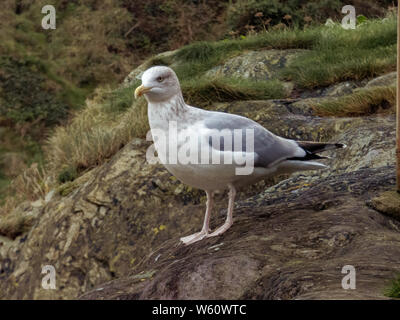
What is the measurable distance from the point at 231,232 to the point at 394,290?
1.30 m

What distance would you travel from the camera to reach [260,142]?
3.24 m

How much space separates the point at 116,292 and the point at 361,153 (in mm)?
2568

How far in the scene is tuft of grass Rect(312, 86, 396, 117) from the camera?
559 centimetres

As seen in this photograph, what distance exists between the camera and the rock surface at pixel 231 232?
7.67 ft

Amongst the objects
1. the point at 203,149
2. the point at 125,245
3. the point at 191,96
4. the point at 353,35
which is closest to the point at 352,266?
the point at 203,149

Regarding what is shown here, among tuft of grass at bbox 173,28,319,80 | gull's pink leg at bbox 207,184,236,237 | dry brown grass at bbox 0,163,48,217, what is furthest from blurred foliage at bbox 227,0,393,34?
gull's pink leg at bbox 207,184,236,237

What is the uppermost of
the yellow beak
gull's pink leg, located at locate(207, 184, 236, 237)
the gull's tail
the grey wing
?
the yellow beak

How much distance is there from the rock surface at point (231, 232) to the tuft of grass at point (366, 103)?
33 cm

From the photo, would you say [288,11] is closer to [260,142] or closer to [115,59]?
[115,59]

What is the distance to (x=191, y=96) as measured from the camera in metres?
6.83

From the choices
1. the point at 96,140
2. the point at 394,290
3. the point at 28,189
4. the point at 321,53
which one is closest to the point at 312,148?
the point at 394,290

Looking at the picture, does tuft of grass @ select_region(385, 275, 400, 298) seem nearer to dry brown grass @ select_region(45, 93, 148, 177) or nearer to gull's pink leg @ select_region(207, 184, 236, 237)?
gull's pink leg @ select_region(207, 184, 236, 237)

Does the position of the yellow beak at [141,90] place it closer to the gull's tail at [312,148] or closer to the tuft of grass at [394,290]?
the gull's tail at [312,148]

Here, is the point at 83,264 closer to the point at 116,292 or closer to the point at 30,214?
the point at 30,214
